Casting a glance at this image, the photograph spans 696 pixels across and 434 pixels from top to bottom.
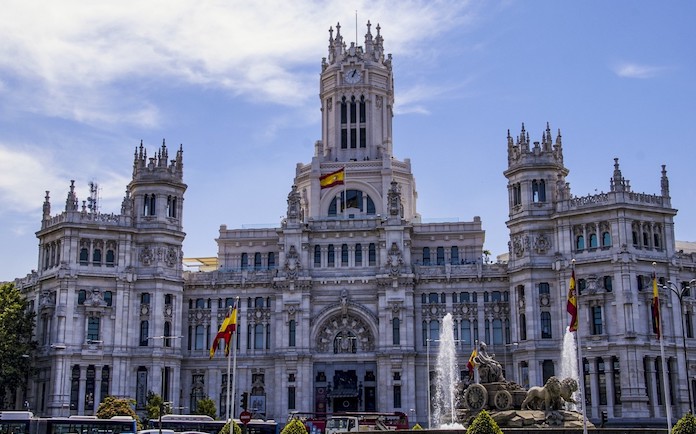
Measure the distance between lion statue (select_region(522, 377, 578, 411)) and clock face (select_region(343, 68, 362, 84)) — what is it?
6966cm

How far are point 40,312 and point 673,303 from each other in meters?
67.3

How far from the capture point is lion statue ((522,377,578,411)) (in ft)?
187

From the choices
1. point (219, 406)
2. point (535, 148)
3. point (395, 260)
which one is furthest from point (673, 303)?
point (219, 406)

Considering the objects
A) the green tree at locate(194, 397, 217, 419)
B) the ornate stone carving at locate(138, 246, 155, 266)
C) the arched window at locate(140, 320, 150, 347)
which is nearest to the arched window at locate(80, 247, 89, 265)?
the ornate stone carving at locate(138, 246, 155, 266)

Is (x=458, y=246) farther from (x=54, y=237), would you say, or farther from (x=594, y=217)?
(x=54, y=237)

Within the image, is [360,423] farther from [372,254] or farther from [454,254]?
[454,254]

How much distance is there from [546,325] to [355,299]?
21112 mm

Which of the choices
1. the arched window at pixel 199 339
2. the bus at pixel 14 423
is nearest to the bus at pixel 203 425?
the bus at pixel 14 423

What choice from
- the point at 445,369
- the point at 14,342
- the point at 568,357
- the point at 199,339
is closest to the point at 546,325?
the point at 568,357

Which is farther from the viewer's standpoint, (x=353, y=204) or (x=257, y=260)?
(x=353, y=204)

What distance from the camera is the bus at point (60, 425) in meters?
74.1

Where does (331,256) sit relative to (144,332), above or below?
above

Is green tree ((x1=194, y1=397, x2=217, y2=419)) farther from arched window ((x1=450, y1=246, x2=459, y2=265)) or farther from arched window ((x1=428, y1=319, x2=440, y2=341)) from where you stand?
arched window ((x1=450, y1=246, x2=459, y2=265))

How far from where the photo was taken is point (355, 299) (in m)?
105
